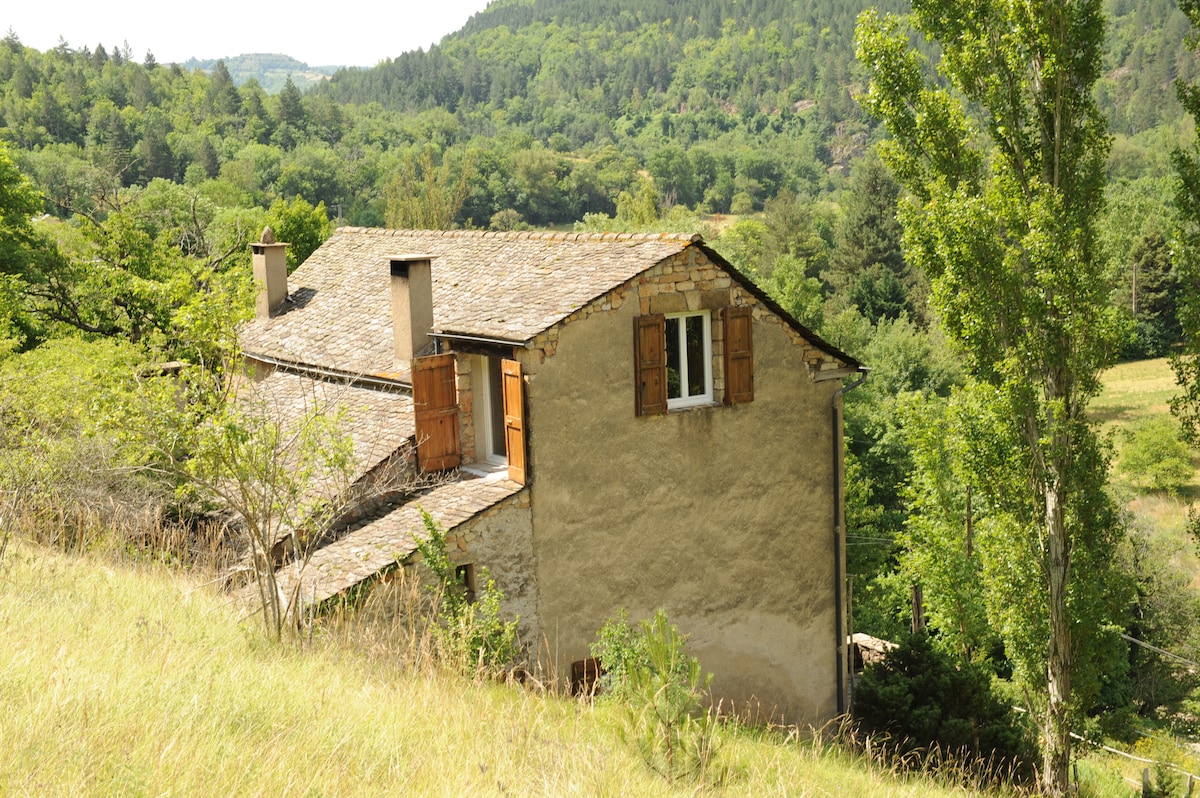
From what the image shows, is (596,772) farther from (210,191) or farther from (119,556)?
(210,191)

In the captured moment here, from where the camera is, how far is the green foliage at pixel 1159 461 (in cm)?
4272


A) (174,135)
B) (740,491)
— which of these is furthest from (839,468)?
(174,135)

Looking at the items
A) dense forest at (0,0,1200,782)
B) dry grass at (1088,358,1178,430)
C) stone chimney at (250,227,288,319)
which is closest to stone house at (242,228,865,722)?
dense forest at (0,0,1200,782)

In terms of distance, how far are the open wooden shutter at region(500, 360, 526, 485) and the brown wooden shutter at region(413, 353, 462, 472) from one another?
1.05 meters

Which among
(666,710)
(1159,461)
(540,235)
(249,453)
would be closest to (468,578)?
(249,453)

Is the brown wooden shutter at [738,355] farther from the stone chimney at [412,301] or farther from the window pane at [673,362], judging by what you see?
the stone chimney at [412,301]

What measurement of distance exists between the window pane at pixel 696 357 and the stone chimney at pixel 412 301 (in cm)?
370

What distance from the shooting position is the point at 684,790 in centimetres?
555

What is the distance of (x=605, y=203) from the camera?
109 meters

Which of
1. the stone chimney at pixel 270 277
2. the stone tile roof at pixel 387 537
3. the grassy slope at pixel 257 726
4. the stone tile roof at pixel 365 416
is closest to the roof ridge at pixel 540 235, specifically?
the stone chimney at pixel 270 277

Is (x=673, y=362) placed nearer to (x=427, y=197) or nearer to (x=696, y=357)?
(x=696, y=357)

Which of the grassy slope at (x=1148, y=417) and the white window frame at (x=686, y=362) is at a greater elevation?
the white window frame at (x=686, y=362)

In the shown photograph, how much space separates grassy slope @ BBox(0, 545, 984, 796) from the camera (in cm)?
424

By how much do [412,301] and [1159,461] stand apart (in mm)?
38275
